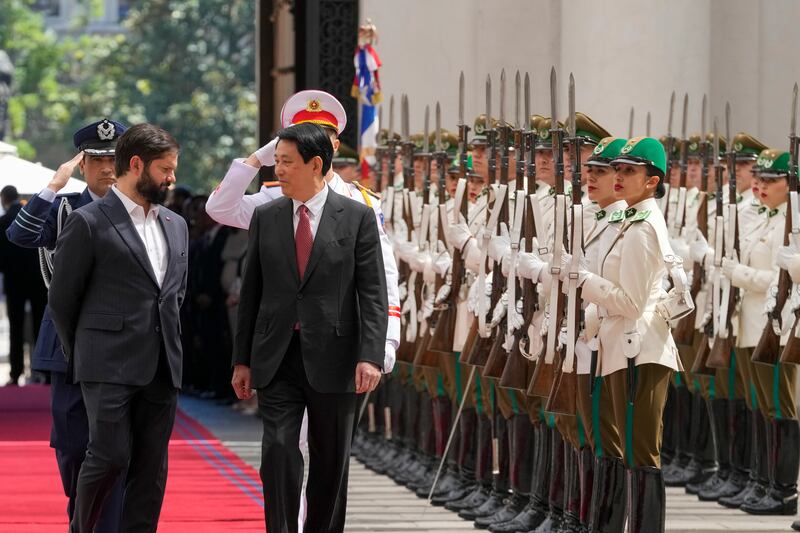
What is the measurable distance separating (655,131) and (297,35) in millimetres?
4182

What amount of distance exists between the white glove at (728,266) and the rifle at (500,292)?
1439 millimetres

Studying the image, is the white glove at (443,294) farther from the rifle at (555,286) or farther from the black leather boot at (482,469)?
the rifle at (555,286)

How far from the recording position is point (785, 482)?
10.1m

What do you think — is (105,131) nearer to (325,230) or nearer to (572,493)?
(325,230)

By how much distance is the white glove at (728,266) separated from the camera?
10.3 meters

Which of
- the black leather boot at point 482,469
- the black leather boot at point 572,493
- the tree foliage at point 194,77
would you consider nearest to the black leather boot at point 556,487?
the black leather boot at point 572,493

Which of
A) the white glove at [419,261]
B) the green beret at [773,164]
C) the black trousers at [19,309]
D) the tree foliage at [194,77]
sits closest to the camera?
the green beret at [773,164]

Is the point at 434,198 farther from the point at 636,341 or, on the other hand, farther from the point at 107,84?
the point at 107,84

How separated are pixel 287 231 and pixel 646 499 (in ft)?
6.16

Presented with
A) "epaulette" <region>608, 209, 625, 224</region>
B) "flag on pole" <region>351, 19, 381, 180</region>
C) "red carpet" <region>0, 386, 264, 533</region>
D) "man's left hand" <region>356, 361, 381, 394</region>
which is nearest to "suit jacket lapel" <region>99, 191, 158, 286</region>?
"man's left hand" <region>356, 361, 381, 394</region>

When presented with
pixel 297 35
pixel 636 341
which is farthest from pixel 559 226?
pixel 297 35

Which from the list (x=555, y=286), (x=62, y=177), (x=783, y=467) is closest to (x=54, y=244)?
(x=62, y=177)

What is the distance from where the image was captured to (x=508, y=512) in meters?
9.60

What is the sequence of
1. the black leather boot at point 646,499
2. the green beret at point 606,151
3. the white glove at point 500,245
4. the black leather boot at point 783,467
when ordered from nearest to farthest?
the black leather boot at point 646,499, the green beret at point 606,151, the white glove at point 500,245, the black leather boot at point 783,467
